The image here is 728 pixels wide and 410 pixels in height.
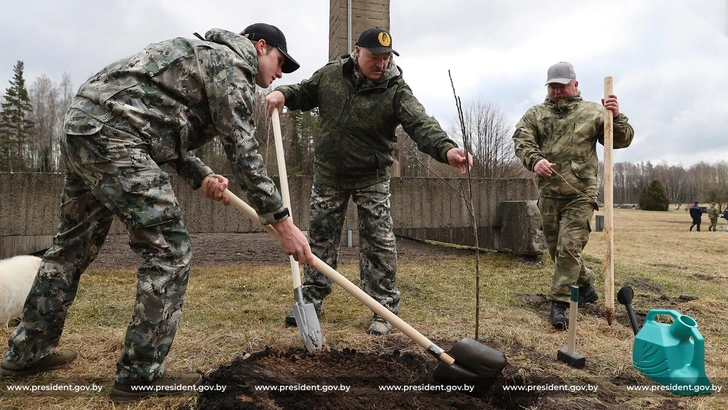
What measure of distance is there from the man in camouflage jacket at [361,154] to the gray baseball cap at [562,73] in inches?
59.9

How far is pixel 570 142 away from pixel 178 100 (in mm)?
3502

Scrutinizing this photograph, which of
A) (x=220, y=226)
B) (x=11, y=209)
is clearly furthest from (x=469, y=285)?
(x=11, y=209)

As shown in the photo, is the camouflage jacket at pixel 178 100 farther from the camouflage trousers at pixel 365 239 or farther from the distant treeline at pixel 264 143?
the distant treeline at pixel 264 143

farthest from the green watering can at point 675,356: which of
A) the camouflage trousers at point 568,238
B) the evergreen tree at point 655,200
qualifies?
the evergreen tree at point 655,200

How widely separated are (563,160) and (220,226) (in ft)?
15.2

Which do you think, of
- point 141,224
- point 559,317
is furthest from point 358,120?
point 559,317

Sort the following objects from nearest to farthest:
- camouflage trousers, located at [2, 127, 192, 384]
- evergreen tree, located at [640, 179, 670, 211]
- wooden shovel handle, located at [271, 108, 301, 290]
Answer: camouflage trousers, located at [2, 127, 192, 384], wooden shovel handle, located at [271, 108, 301, 290], evergreen tree, located at [640, 179, 670, 211]

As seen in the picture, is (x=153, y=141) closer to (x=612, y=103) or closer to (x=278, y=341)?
(x=278, y=341)

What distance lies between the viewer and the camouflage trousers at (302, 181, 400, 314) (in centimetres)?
383

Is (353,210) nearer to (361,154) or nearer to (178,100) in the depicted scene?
(361,154)

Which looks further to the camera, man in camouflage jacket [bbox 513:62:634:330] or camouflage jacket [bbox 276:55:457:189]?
man in camouflage jacket [bbox 513:62:634:330]

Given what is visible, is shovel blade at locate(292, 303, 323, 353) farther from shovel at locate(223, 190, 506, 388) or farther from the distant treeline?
the distant treeline

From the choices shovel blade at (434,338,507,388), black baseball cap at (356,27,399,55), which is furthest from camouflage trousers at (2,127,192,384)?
black baseball cap at (356,27,399,55)

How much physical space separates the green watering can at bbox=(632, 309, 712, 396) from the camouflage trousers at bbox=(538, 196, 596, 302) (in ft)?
4.37
